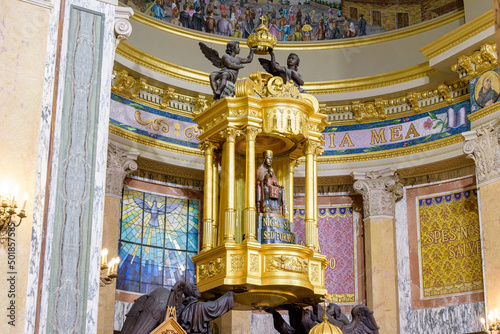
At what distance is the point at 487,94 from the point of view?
13180mm

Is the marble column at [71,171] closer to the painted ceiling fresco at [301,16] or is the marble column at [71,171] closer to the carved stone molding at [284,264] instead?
the carved stone molding at [284,264]

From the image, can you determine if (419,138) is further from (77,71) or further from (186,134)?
(77,71)

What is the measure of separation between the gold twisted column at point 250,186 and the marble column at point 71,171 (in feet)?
9.93

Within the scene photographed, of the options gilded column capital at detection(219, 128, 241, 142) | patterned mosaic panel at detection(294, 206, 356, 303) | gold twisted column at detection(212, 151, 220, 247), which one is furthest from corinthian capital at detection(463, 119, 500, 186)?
gold twisted column at detection(212, 151, 220, 247)

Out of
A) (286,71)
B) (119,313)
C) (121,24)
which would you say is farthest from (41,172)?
(119,313)

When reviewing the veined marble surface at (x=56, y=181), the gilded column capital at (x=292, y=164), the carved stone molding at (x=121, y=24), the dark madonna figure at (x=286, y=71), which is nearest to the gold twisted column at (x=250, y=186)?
the gilded column capital at (x=292, y=164)

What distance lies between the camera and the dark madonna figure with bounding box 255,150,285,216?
11023 mm

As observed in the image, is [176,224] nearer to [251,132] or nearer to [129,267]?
[129,267]

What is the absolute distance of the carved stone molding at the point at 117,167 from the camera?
43.7 ft

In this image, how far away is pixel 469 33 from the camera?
13.3 m

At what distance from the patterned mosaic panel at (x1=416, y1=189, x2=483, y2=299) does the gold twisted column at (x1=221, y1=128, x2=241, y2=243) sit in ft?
16.6

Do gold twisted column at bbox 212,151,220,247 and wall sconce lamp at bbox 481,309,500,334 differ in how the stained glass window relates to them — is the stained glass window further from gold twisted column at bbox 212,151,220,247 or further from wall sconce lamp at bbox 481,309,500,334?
wall sconce lamp at bbox 481,309,500,334

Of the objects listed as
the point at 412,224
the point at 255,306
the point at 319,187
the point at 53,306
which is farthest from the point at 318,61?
the point at 53,306

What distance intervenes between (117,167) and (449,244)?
6203 mm
